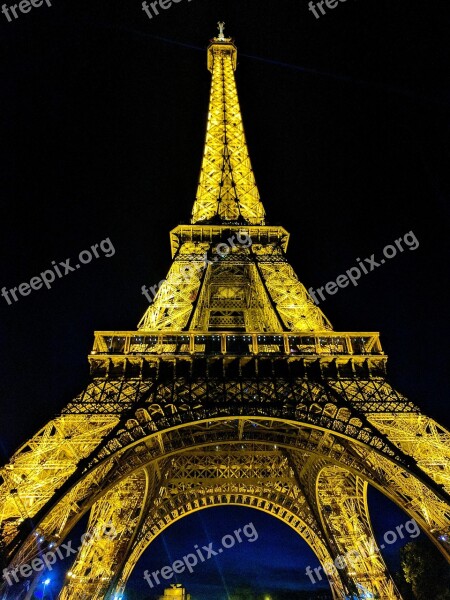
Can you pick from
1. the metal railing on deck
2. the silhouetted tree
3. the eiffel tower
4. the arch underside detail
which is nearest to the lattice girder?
the eiffel tower

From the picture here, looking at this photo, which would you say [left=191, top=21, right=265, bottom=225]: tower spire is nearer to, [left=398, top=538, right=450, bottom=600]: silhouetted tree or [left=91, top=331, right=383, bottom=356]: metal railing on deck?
[left=91, top=331, right=383, bottom=356]: metal railing on deck

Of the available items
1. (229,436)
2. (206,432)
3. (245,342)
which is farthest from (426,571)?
(245,342)

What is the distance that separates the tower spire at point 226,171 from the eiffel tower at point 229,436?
2.16m

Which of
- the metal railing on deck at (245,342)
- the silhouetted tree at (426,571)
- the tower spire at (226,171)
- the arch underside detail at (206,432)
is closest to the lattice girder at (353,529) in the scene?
the arch underside detail at (206,432)

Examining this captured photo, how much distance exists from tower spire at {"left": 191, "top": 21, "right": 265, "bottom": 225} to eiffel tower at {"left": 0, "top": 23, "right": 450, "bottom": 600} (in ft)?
7.10

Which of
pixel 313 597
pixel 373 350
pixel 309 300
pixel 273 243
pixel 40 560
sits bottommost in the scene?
pixel 313 597

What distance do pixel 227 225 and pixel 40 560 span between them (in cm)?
1817

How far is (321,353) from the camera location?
1494cm

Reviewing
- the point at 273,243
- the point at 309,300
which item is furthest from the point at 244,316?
the point at 309,300

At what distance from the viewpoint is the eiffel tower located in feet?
36.9

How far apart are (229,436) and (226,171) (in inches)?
758

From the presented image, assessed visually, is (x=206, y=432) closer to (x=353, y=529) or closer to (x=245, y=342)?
(x=245, y=342)

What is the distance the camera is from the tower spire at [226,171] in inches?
1060

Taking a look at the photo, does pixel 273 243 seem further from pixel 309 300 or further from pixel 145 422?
pixel 145 422
